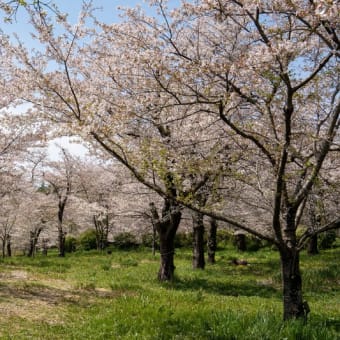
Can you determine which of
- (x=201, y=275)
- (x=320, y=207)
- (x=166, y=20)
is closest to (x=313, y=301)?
(x=320, y=207)

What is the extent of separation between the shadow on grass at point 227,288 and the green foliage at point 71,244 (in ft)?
102

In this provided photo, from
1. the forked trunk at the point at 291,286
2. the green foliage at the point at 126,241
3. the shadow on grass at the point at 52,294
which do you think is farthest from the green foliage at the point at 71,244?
the forked trunk at the point at 291,286

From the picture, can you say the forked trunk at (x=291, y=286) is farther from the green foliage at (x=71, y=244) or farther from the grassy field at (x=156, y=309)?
the green foliage at (x=71, y=244)

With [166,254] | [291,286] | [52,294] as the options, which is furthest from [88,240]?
[291,286]

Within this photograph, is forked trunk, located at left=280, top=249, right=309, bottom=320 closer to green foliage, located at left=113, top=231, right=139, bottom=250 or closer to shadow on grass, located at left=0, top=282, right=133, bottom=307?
shadow on grass, located at left=0, top=282, right=133, bottom=307

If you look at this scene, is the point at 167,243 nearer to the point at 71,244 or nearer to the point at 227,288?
the point at 227,288

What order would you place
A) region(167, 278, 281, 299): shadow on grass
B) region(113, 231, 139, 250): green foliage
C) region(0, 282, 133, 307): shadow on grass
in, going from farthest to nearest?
region(113, 231, 139, 250): green foliage
region(167, 278, 281, 299): shadow on grass
region(0, 282, 133, 307): shadow on grass

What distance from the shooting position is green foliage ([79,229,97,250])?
41562 millimetres

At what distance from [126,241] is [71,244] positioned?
6641 millimetres

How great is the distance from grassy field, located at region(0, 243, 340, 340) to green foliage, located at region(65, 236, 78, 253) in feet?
92.8

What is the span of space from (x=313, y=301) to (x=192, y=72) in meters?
6.80

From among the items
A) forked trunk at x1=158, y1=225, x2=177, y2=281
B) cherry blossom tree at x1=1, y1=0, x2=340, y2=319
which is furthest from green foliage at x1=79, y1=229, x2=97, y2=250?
cherry blossom tree at x1=1, y1=0, x2=340, y2=319

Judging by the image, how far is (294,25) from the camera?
6.12 m

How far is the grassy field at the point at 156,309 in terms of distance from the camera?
5688 millimetres
